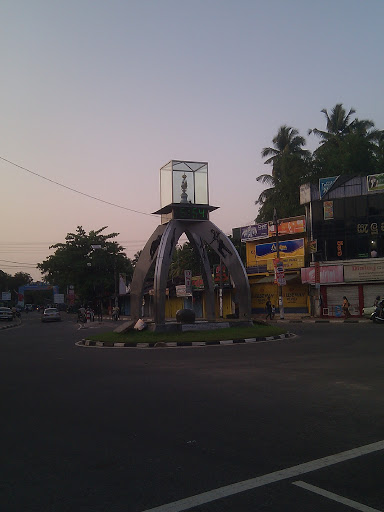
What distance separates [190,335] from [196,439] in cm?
1366

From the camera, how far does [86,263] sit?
5788 centimetres

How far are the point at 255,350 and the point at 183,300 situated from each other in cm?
3599

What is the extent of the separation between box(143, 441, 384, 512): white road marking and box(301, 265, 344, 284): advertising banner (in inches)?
1202

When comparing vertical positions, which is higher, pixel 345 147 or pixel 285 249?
pixel 345 147

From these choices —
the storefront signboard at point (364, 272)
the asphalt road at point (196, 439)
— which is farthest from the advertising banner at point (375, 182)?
the asphalt road at point (196, 439)

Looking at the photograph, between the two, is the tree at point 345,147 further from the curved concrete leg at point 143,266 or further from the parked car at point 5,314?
the parked car at point 5,314

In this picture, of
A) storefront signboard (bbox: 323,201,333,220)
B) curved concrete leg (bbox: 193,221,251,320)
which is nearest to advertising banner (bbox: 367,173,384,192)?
storefront signboard (bbox: 323,201,333,220)

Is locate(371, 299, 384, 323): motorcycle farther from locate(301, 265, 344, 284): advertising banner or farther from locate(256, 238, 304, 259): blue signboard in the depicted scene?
locate(256, 238, 304, 259): blue signboard

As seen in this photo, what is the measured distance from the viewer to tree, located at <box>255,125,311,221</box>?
44.8 metres

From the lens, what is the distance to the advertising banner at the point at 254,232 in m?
40.4

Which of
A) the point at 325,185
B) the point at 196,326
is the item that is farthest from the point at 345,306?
the point at 196,326

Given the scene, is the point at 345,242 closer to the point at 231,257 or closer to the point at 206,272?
the point at 206,272

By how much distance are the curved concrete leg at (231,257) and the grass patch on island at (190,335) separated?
231 cm

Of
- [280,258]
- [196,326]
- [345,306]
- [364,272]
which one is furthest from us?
[280,258]
